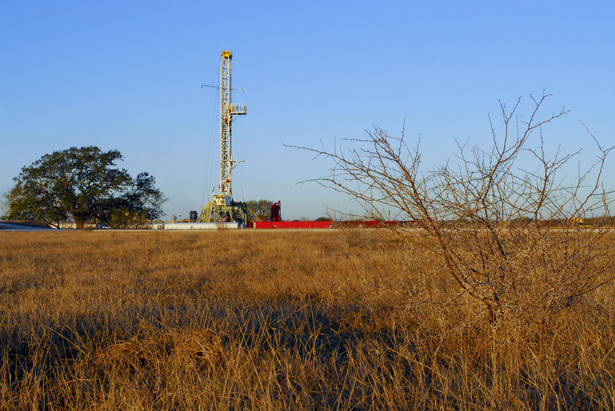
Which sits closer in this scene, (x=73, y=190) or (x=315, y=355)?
(x=315, y=355)

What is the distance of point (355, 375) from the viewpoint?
3412mm

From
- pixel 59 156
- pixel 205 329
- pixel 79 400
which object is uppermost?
pixel 59 156

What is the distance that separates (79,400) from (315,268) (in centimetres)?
681

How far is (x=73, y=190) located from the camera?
47.1 m

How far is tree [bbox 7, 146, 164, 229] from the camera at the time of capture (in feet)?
150

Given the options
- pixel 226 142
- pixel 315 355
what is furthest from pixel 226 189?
pixel 315 355

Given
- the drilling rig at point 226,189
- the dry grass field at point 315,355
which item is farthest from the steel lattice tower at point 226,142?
the dry grass field at point 315,355

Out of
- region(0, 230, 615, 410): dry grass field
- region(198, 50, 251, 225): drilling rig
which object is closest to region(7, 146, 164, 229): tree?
region(198, 50, 251, 225): drilling rig

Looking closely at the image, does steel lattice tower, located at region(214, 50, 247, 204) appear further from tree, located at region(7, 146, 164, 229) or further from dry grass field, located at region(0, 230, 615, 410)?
dry grass field, located at region(0, 230, 615, 410)

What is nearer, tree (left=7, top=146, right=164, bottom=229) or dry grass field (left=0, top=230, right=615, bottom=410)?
dry grass field (left=0, top=230, right=615, bottom=410)

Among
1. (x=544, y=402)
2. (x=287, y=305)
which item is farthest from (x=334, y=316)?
(x=544, y=402)

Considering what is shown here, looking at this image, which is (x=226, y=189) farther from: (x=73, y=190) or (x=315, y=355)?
(x=315, y=355)

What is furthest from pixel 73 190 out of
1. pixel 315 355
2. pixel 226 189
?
pixel 315 355

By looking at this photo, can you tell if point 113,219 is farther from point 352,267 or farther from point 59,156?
point 352,267
